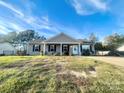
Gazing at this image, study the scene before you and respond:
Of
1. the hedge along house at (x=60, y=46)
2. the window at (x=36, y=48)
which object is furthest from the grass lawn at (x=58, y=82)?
the window at (x=36, y=48)

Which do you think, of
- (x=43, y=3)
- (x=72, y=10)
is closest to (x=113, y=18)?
(x=72, y=10)

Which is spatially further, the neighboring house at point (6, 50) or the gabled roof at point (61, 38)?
the neighboring house at point (6, 50)

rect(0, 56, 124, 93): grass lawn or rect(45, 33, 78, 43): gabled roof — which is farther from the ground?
rect(45, 33, 78, 43): gabled roof

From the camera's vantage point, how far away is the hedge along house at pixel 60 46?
30.1 m

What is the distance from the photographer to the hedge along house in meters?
30.1

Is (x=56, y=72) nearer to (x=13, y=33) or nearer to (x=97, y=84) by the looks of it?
(x=97, y=84)

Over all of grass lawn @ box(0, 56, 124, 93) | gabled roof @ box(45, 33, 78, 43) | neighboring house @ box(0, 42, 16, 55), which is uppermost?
gabled roof @ box(45, 33, 78, 43)

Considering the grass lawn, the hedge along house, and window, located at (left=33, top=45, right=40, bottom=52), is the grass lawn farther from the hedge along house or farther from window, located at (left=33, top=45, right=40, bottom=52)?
window, located at (left=33, top=45, right=40, bottom=52)

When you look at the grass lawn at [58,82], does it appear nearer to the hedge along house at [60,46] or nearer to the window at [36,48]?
the hedge along house at [60,46]

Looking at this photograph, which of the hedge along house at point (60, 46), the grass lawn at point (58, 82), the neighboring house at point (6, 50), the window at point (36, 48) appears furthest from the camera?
the neighboring house at point (6, 50)

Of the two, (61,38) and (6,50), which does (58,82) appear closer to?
(61,38)

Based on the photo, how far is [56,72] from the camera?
28.3 feet

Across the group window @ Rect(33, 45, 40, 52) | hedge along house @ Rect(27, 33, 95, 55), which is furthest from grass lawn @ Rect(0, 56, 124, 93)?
window @ Rect(33, 45, 40, 52)

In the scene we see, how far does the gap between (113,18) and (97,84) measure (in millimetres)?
24887
